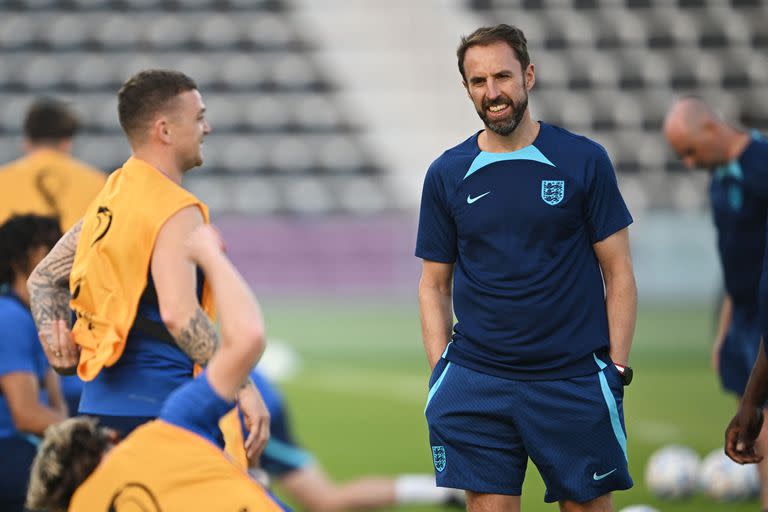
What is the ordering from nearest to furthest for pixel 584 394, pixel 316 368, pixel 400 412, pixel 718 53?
1. pixel 584 394
2. pixel 400 412
3. pixel 316 368
4. pixel 718 53

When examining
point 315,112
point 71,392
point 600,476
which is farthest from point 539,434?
point 315,112

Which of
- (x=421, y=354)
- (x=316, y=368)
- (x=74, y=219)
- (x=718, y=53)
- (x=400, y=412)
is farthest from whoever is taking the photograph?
(x=718, y=53)

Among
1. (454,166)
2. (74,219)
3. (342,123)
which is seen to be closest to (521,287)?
(454,166)

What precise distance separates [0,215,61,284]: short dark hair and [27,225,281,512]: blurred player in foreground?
2293 mm

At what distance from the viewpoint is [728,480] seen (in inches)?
349

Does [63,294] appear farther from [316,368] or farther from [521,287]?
[316,368]

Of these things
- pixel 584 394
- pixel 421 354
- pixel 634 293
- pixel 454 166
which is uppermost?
pixel 454 166

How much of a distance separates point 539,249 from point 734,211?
248 cm

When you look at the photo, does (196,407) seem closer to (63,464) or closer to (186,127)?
(63,464)

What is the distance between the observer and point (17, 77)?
3141cm

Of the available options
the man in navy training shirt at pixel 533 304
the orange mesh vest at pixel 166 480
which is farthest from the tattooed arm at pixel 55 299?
the man in navy training shirt at pixel 533 304

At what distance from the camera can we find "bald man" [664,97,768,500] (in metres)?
6.97

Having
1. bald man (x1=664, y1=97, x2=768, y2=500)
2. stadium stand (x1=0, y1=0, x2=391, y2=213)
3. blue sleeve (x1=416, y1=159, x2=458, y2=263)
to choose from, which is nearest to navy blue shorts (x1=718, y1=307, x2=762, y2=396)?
bald man (x1=664, y1=97, x2=768, y2=500)

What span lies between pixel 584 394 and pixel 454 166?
0.95 m
